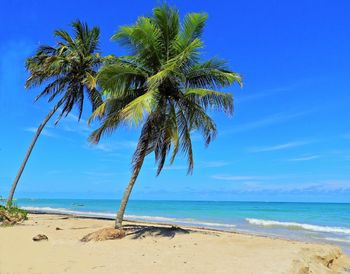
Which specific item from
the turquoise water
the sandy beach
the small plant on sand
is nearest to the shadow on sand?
the sandy beach

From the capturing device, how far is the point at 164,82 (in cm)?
1221

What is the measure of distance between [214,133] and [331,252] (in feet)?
16.0

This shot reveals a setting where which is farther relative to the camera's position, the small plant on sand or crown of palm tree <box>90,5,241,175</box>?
the small plant on sand

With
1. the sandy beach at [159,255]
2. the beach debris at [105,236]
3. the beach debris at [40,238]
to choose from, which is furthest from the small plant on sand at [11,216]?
the beach debris at [105,236]

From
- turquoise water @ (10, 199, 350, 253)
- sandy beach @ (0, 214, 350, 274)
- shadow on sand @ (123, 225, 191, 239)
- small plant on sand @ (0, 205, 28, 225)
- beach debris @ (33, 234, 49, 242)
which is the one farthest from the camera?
turquoise water @ (10, 199, 350, 253)

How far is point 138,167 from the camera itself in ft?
39.4

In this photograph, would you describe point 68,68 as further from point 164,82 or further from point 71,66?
point 164,82

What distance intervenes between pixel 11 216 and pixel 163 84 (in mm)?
7579

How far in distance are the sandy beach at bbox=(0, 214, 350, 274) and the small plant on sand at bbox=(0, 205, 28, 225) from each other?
6.94 feet

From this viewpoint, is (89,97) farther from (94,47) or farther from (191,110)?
(191,110)

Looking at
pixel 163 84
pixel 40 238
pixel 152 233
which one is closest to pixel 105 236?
pixel 152 233

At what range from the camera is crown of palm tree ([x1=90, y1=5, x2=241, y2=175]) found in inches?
466

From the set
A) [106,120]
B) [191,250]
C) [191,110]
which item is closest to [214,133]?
[191,110]

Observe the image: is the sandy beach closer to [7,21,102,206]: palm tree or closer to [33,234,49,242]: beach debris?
[33,234,49,242]: beach debris
